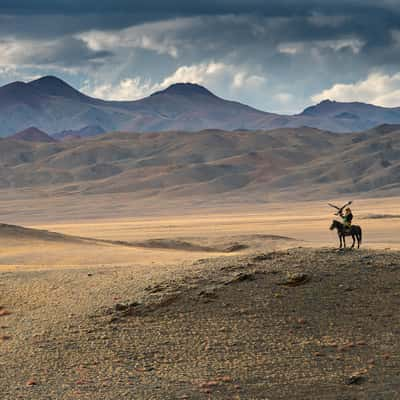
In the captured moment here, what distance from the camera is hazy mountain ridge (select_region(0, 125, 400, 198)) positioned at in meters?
119

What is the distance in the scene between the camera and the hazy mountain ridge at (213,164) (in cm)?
11938

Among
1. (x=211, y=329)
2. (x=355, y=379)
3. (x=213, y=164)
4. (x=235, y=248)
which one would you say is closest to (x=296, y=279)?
(x=211, y=329)

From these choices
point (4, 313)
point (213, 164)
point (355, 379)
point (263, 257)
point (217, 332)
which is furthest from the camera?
point (213, 164)

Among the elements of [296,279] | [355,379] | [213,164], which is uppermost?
[213,164]

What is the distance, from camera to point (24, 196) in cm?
12094

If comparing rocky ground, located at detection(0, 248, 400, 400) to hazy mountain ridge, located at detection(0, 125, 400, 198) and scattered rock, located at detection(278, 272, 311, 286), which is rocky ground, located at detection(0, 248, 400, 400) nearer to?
scattered rock, located at detection(278, 272, 311, 286)

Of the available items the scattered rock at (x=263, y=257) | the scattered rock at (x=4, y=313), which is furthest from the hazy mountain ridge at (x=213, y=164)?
the scattered rock at (x=4, y=313)

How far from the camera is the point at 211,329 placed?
12.8 metres

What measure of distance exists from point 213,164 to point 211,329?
129 m

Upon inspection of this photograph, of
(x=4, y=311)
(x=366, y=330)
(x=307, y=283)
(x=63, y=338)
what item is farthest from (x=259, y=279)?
(x=4, y=311)

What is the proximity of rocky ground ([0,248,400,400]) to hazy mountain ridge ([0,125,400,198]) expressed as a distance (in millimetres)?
92991

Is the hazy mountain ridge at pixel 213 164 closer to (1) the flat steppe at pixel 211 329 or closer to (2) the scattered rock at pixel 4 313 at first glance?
(1) the flat steppe at pixel 211 329

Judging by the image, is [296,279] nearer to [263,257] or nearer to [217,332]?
[263,257]

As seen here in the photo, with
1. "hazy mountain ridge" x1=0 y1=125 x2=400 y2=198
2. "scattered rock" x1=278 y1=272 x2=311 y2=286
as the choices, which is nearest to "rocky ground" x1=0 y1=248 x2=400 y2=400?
"scattered rock" x1=278 y1=272 x2=311 y2=286
